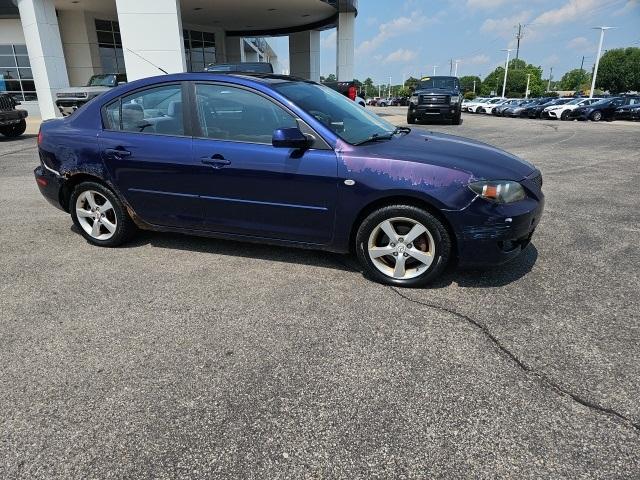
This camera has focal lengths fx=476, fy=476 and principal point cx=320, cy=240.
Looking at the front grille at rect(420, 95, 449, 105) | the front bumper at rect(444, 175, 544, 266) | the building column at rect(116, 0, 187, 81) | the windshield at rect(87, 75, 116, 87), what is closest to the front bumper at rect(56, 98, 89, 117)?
the windshield at rect(87, 75, 116, 87)

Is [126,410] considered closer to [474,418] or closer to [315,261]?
[474,418]

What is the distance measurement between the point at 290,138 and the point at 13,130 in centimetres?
1510

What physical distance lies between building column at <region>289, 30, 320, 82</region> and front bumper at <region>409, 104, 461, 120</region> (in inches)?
524

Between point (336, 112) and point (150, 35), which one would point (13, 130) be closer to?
point (150, 35)

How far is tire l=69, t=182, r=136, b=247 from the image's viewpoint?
4.57m

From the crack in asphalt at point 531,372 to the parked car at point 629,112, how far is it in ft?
93.7

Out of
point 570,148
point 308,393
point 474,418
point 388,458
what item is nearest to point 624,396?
point 474,418

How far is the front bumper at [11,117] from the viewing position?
46.4ft

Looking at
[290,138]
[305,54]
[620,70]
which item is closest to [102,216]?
[290,138]

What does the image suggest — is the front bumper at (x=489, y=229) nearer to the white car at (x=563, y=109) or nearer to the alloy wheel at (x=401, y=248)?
the alloy wheel at (x=401, y=248)

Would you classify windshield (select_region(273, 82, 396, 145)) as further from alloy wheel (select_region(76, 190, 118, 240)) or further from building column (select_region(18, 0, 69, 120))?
building column (select_region(18, 0, 69, 120))

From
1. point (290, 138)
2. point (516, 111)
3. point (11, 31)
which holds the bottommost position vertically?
point (516, 111)

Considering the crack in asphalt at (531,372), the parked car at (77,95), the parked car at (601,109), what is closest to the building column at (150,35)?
the parked car at (77,95)

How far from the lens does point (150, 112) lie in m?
4.34
